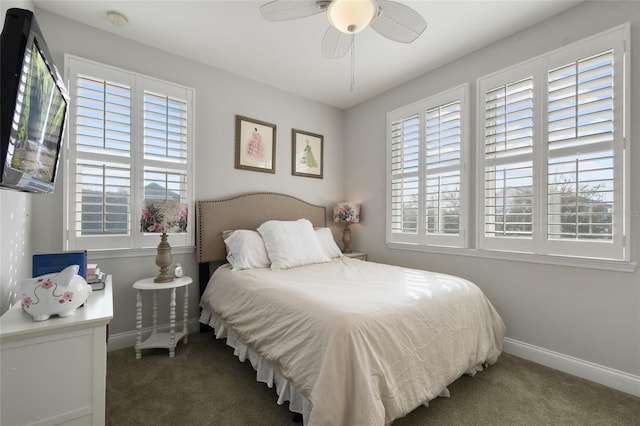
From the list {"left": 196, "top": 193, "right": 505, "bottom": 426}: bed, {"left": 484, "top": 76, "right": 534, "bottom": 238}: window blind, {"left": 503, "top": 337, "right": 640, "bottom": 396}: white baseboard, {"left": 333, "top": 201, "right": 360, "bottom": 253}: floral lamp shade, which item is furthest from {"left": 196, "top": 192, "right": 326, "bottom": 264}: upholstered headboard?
{"left": 503, "top": 337, "right": 640, "bottom": 396}: white baseboard

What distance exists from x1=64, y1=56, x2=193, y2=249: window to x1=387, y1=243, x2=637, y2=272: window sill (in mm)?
2581

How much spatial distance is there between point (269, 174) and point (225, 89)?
1.03 metres

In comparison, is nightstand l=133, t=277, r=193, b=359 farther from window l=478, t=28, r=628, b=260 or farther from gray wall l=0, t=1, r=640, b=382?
window l=478, t=28, r=628, b=260

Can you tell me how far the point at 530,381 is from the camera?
200cm

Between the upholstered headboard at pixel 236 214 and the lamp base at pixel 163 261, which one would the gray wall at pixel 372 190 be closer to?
the upholstered headboard at pixel 236 214

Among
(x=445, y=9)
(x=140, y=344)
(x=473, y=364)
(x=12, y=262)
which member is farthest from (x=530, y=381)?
(x=12, y=262)

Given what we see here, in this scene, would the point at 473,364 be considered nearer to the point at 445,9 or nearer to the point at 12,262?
the point at 445,9

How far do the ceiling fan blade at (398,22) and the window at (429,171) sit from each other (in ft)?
4.14

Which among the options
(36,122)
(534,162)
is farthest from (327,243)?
(36,122)

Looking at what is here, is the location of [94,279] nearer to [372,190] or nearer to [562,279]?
[372,190]

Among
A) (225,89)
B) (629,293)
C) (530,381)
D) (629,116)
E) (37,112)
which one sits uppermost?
(225,89)

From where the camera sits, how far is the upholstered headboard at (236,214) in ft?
9.23

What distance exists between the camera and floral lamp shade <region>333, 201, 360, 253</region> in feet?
12.0

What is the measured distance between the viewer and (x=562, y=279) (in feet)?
7.03
